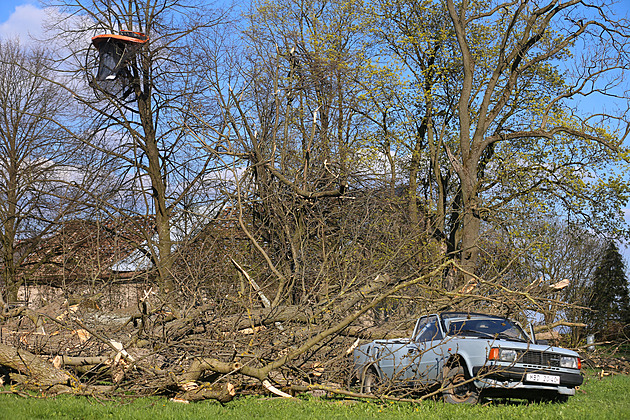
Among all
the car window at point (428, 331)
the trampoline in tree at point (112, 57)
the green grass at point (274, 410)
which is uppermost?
the trampoline in tree at point (112, 57)

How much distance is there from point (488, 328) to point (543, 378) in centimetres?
122

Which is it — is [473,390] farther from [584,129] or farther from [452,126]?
[452,126]

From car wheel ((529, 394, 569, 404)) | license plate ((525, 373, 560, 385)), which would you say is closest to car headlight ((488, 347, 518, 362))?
license plate ((525, 373, 560, 385))

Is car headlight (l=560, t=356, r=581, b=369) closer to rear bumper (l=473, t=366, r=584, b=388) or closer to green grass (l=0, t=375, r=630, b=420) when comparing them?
rear bumper (l=473, t=366, r=584, b=388)

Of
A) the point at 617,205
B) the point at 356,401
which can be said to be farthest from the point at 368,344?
the point at 617,205

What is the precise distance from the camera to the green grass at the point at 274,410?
23.8ft

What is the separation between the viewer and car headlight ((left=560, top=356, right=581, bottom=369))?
9.15 m

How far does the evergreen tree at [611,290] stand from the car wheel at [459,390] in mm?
24125

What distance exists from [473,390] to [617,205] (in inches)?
544

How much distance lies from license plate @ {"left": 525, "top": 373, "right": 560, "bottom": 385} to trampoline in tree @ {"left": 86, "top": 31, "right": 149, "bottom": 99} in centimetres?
1313

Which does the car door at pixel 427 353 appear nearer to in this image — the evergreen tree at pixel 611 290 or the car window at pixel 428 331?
the car window at pixel 428 331

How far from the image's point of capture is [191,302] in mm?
10695

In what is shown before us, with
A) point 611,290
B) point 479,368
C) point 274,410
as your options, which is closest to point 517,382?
point 479,368

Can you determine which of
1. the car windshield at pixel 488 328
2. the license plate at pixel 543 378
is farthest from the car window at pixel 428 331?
the license plate at pixel 543 378
